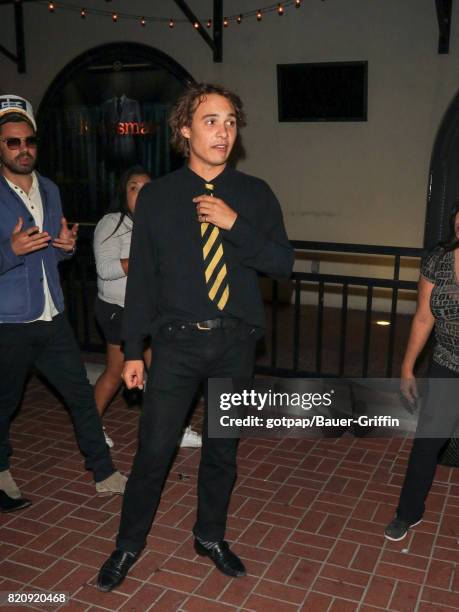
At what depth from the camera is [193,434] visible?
16.1 ft

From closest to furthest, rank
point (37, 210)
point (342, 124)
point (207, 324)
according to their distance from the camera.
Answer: point (207, 324) → point (37, 210) → point (342, 124)

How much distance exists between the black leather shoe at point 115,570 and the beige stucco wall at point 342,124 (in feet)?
20.8

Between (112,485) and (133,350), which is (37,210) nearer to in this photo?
(133,350)

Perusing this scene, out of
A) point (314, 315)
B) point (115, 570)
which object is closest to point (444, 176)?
point (115, 570)

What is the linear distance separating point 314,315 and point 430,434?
5248 millimetres

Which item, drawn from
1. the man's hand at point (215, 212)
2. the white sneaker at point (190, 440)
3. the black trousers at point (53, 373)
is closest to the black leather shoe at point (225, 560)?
the black trousers at point (53, 373)

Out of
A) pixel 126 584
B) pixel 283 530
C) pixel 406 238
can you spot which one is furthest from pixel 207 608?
pixel 406 238

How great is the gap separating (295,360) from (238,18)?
5.34 meters

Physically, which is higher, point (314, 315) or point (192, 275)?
point (192, 275)

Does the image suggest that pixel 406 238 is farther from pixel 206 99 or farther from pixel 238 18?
pixel 206 99

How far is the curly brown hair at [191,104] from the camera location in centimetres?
274

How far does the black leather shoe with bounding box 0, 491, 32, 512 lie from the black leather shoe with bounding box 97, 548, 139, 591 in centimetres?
99

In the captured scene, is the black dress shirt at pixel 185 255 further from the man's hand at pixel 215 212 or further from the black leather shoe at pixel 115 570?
the black leather shoe at pixel 115 570

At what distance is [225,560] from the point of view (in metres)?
3.26
